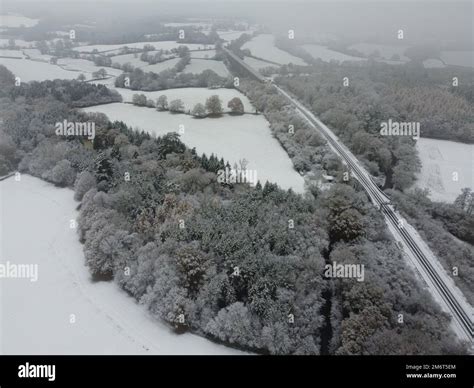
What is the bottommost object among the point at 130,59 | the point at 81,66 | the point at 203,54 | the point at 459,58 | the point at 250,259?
the point at 250,259

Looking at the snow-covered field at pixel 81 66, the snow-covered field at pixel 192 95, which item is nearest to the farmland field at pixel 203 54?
the snow-covered field at pixel 81 66

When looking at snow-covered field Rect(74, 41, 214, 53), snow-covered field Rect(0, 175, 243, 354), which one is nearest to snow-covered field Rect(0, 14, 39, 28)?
snow-covered field Rect(74, 41, 214, 53)

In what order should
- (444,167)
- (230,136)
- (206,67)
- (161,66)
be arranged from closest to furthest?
(444,167)
(230,136)
(161,66)
(206,67)

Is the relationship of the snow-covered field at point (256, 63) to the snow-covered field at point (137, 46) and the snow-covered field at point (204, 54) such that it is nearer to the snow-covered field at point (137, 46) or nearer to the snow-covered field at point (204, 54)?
the snow-covered field at point (204, 54)

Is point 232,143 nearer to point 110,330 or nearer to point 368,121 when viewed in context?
point 368,121

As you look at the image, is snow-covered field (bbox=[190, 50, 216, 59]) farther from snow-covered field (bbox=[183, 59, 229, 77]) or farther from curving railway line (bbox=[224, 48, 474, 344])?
curving railway line (bbox=[224, 48, 474, 344])

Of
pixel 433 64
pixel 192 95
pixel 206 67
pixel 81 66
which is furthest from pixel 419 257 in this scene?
pixel 81 66

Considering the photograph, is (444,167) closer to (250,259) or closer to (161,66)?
(250,259)
